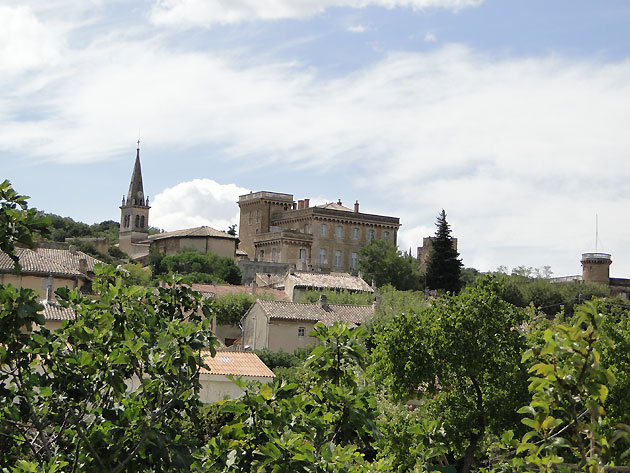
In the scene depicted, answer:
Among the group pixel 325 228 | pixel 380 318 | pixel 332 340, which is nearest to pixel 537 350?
pixel 332 340

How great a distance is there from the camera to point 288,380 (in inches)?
821

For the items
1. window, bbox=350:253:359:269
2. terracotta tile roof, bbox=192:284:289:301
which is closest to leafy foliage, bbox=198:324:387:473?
terracotta tile roof, bbox=192:284:289:301

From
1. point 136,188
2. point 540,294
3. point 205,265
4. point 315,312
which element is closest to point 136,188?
point 136,188

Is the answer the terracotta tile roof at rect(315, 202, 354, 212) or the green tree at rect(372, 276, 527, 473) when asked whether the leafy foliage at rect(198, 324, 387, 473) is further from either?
the terracotta tile roof at rect(315, 202, 354, 212)

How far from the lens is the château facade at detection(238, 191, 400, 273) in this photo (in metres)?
88.4

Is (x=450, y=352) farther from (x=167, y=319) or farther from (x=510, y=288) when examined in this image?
(x=510, y=288)

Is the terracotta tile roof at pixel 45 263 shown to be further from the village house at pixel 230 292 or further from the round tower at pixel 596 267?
the round tower at pixel 596 267

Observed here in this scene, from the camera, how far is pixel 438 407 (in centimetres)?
2075

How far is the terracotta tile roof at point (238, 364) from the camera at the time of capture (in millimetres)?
35156

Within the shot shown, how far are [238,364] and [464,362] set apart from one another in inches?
690

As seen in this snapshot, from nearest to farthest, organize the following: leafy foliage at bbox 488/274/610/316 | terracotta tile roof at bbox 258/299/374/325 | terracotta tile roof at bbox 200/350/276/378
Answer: terracotta tile roof at bbox 200/350/276/378 < terracotta tile roof at bbox 258/299/374/325 < leafy foliage at bbox 488/274/610/316

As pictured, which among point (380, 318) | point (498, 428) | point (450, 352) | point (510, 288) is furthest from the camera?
point (510, 288)

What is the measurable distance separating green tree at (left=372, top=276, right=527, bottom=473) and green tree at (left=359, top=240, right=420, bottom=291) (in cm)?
5717

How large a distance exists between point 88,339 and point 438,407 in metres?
15.4
